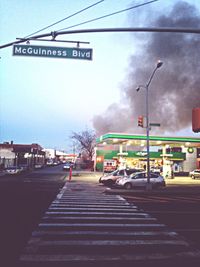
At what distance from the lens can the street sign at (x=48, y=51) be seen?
1029 centimetres

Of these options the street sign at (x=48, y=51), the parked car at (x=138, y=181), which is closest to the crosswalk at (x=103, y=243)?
the street sign at (x=48, y=51)

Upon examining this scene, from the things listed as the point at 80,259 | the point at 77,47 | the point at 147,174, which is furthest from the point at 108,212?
the point at 147,174

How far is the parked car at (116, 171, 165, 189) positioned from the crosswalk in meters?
12.9

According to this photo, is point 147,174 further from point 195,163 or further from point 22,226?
point 195,163

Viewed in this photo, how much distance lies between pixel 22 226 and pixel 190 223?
6102 mm

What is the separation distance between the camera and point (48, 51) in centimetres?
1030

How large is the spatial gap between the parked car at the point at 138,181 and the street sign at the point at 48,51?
15807 mm

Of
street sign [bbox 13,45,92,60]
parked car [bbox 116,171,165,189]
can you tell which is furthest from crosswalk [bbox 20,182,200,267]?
parked car [bbox 116,171,165,189]

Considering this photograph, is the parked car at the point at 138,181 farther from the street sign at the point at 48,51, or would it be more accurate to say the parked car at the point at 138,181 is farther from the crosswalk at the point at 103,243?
the street sign at the point at 48,51

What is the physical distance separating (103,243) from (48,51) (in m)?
6.88

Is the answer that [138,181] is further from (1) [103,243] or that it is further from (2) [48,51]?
(1) [103,243]

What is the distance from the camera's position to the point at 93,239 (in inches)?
311

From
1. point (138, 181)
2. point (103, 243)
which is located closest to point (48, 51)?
point (103, 243)

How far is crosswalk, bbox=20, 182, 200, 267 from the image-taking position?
627 centimetres
